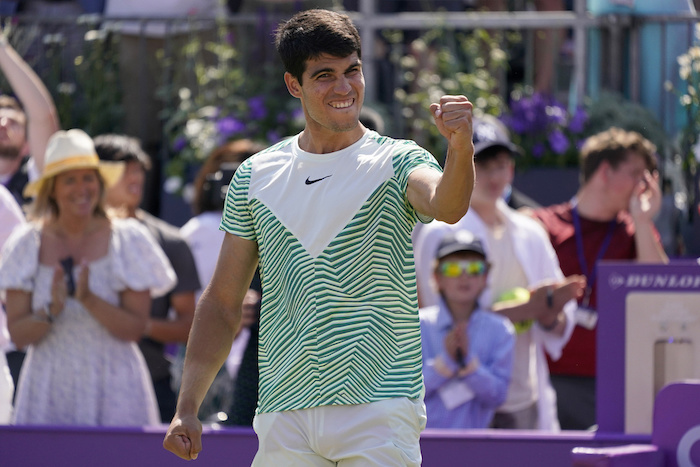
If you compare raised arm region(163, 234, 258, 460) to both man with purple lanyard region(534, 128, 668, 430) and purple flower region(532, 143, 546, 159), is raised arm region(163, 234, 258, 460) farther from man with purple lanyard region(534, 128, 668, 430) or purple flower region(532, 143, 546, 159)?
purple flower region(532, 143, 546, 159)

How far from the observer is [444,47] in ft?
27.8

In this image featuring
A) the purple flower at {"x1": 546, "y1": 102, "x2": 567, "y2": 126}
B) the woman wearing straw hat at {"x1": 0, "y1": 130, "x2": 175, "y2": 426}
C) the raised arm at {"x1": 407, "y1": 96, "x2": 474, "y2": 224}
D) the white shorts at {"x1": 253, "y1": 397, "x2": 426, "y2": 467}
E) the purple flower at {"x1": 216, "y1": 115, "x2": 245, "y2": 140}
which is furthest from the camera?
the purple flower at {"x1": 216, "y1": 115, "x2": 245, "y2": 140}

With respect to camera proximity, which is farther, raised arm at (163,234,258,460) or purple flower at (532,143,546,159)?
purple flower at (532,143,546,159)

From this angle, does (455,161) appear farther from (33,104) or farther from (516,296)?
(33,104)

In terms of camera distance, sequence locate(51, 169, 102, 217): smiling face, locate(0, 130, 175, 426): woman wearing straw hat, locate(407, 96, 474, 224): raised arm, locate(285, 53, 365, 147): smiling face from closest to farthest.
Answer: locate(407, 96, 474, 224): raised arm, locate(285, 53, 365, 147): smiling face, locate(0, 130, 175, 426): woman wearing straw hat, locate(51, 169, 102, 217): smiling face

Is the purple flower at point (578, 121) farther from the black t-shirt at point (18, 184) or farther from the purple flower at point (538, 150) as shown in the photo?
the black t-shirt at point (18, 184)

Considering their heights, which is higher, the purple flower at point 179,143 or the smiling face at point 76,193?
the purple flower at point 179,143

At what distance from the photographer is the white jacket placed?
5.86 meters

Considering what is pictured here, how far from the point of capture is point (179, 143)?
848 centimetres

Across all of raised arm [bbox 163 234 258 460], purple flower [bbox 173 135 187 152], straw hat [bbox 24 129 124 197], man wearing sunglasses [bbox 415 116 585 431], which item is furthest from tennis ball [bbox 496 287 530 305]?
purple flower [bbox 173 135 187 152]

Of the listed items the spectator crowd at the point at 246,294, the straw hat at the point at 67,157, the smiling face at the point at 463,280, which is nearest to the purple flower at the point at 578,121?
the spectator crowd at the point at 246,294

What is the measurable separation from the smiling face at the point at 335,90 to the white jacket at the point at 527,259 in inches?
110

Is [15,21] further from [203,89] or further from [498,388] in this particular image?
[498,388]

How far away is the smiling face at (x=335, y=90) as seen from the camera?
10.4 feet
